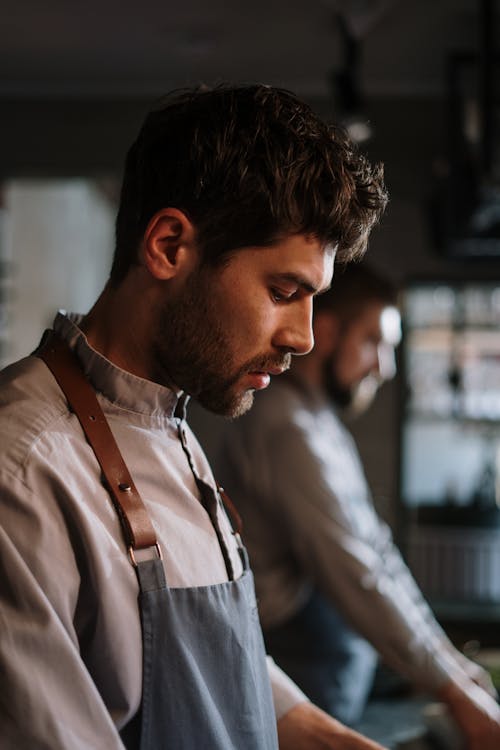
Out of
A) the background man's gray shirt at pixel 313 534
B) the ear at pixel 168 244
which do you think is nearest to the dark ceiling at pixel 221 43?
the background man's gray shirt at pixel 313 534

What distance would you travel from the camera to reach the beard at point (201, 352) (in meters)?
1.09

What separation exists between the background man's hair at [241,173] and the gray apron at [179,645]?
202 mm

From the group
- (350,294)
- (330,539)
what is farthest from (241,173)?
(350,294)

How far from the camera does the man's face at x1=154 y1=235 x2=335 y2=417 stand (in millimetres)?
1087

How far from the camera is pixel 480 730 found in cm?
174

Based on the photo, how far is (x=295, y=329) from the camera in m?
1.12

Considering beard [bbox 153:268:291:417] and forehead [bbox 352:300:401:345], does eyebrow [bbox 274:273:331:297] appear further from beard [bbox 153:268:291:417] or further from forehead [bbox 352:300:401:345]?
forehead [bbox 352:300:401:345]

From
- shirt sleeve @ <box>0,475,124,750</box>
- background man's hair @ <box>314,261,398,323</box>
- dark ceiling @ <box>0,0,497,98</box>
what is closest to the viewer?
shirt sleeve @ <box>0,475,124,750</box>

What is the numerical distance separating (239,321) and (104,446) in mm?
202

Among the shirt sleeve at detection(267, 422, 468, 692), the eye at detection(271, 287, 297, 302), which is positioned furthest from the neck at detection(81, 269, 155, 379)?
the shirt sleeve at detection(267, 422, 468, 692)

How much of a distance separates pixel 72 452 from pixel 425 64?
4128 millimetres

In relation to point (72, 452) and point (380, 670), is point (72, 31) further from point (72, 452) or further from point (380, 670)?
point (72, 452)

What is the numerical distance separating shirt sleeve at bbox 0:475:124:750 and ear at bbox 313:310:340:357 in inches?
63.0

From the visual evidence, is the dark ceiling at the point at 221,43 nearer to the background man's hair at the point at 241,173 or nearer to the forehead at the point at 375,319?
the forehead at the point at 375,319
